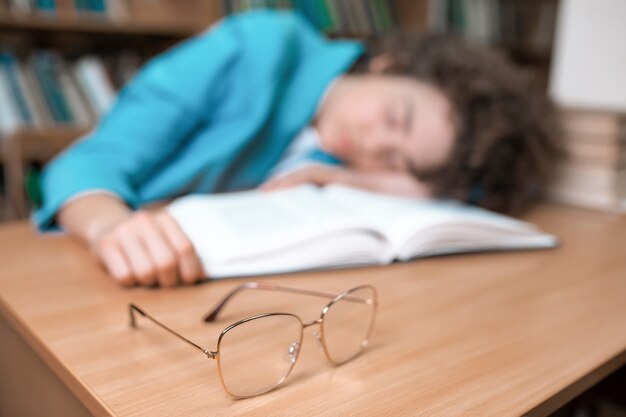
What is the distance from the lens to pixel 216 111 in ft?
3.85

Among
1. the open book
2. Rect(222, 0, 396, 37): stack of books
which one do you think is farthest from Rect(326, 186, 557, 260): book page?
Rect(222, 0, 396, 37): stack of books

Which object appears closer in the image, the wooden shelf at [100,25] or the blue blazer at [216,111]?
the blue blazer at [216,111]

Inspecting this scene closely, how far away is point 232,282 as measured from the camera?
0.68 m

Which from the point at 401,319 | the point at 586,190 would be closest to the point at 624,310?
the point at 401,319

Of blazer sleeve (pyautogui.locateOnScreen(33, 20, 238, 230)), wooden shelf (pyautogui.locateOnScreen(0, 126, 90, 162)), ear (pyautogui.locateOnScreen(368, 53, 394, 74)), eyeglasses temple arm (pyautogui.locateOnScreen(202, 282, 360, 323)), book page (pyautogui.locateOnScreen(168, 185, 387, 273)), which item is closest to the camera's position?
eyeglasses temple arm (pyautogui.locateOnScreen(202, 282, 360, 323))

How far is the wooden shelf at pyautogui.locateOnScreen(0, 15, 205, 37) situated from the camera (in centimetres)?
179

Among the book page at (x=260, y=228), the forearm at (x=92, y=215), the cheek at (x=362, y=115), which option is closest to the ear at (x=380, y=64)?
the cheek at (x=362, y=115)

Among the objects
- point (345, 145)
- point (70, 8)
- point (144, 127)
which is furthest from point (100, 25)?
point (345, 145)

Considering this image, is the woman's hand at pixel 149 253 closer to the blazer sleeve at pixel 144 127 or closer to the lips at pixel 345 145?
the blazer sleeve at pixel 144 127

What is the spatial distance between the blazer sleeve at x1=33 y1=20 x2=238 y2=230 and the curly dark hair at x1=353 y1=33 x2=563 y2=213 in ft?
1.22

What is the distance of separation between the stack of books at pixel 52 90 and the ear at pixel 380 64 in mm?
1138

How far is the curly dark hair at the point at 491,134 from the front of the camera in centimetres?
105

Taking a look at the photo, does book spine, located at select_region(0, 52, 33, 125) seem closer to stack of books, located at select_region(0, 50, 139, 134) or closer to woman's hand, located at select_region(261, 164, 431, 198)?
stack of books, located at select_region(0, 50, 139, 134)

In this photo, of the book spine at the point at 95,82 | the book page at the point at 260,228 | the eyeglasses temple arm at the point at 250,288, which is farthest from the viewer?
the book spine at the point at 95,82
